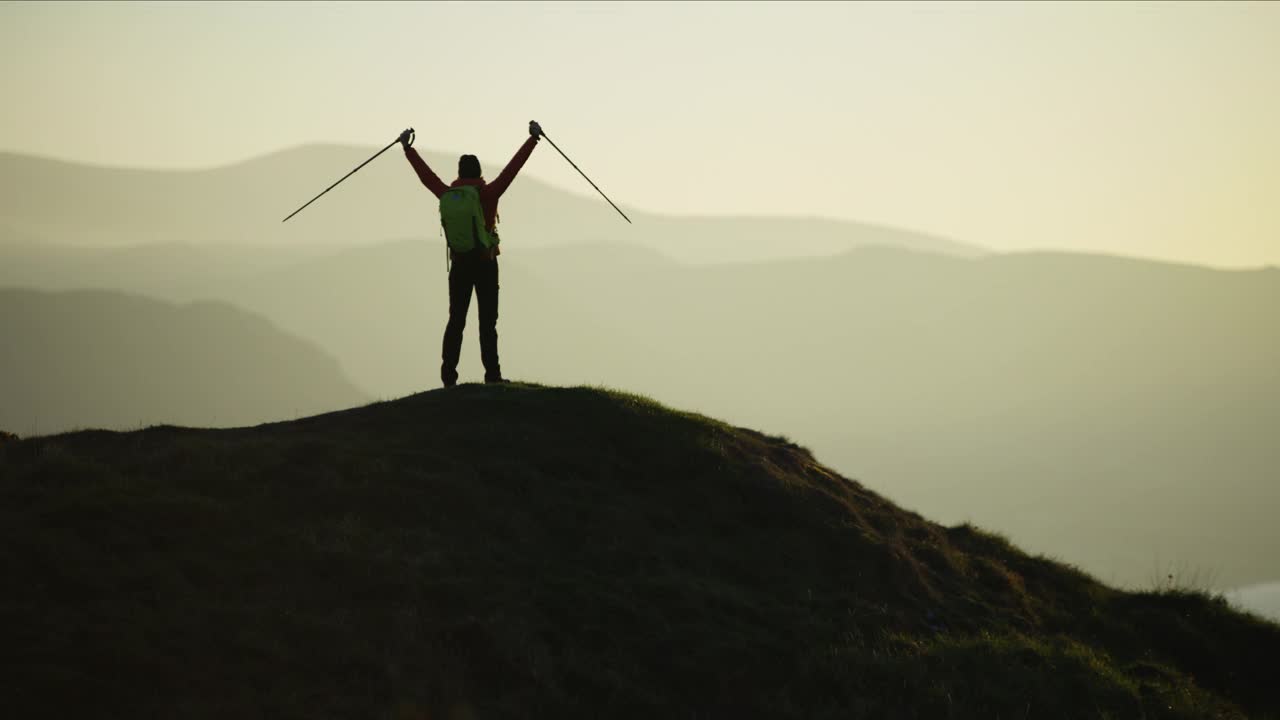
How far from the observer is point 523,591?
39.5 feet

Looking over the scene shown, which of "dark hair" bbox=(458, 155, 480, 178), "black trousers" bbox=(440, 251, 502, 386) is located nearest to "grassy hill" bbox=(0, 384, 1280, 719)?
"black trousers" bbox=(440, 251, 502, 386)

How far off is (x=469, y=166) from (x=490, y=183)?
47 cm

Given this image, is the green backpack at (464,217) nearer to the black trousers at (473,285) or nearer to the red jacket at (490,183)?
the red jacket at (490,183)

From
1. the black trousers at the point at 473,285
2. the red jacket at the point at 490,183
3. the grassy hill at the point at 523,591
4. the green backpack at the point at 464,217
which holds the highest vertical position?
the red jacket at the point at 490,183

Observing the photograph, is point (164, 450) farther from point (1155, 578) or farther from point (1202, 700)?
point (1155, 578)

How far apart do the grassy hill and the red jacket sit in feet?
10.7

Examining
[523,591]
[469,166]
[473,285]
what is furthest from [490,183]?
[523,591]

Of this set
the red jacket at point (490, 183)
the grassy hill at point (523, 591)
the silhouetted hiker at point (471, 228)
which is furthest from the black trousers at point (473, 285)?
the grassy hill at point (523, 591)

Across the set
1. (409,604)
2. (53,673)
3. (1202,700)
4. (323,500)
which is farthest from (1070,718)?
(53,673)

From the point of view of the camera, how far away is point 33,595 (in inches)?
388

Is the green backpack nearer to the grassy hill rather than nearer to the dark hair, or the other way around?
the dark hair

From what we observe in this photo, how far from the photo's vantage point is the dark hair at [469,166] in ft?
59.6

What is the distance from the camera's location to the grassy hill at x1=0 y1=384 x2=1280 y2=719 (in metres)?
9.59

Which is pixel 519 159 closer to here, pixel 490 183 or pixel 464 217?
pixel 490 183
